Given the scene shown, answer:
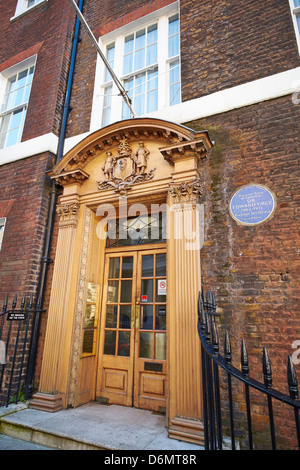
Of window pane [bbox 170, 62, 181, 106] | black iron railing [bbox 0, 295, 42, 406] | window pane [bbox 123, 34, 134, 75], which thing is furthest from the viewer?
window pane [bbox 123, 34, 134, 75]

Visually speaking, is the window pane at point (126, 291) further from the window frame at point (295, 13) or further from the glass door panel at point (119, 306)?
the window frame at point (295, 13)

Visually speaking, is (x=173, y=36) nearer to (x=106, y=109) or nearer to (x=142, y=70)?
(x=142, y=70)

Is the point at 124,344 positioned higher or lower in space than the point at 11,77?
lower

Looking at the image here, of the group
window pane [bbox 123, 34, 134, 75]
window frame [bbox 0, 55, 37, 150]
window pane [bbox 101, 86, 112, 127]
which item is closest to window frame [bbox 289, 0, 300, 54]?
window pane [bbox 123, 34, 134, 75]

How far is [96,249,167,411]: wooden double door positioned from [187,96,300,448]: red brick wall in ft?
3.52

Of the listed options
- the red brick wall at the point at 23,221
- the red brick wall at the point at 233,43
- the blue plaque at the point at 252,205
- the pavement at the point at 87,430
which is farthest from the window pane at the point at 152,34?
the pavement at the point at 87,430

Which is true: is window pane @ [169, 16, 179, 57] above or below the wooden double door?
above

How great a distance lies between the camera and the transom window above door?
5.41m

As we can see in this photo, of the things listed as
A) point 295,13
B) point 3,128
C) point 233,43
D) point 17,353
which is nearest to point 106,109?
point 233,43

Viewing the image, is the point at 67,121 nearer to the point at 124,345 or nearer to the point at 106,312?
the point at 106,312

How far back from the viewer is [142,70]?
18.9ft

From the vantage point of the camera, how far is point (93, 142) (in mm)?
4996

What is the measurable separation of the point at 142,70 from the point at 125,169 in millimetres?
2514

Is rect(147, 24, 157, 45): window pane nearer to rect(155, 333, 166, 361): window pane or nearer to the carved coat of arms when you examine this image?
the carved coat of arms
